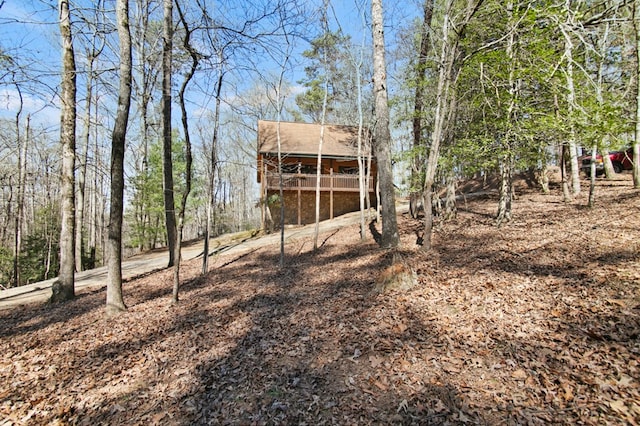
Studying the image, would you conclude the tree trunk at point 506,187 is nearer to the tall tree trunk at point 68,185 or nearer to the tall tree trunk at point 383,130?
the tall tree trunk at point 383,130

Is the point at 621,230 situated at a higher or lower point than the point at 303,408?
higher

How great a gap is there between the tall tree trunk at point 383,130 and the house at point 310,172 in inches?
428

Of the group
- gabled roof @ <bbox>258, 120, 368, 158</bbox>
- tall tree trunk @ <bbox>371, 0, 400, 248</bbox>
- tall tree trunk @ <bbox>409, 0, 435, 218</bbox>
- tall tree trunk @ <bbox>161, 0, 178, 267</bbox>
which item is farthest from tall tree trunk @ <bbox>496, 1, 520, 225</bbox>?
gabled roof @ <bbox>258, 120, 368, 158</bbox>

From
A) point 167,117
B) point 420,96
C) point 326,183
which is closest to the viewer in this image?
point 167,117

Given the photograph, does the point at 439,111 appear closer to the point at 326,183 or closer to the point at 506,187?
the point at 506,187

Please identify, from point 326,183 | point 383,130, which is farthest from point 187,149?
point 326,183

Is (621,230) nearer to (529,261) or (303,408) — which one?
(529,261)

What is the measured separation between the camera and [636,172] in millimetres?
9148

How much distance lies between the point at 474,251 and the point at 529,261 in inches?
53.9

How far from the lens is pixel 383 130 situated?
7840mm

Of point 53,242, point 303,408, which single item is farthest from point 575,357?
point 53,242

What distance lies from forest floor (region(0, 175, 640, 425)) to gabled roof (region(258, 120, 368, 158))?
13.2 meters

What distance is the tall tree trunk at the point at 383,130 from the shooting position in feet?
25.1

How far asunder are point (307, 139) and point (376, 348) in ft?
57.4
